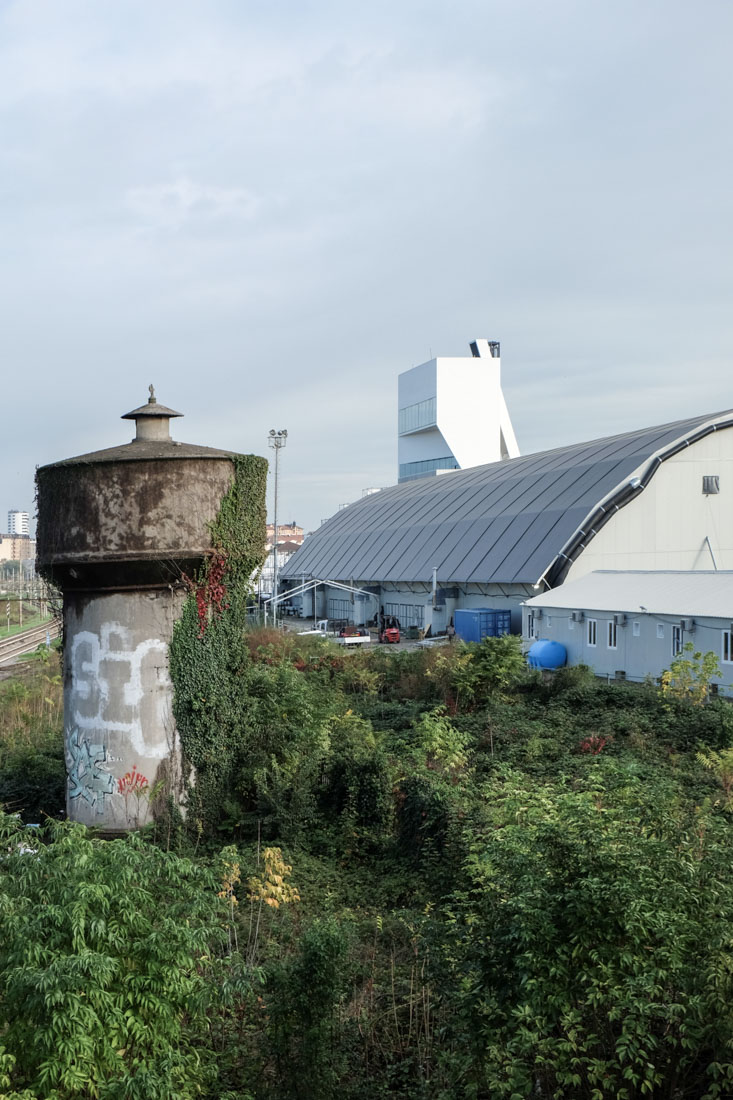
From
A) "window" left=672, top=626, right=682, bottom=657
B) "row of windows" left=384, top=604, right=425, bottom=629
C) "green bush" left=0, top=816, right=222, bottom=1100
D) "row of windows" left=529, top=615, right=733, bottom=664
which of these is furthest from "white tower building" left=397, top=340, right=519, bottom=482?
"green bush" left=0, top=816, right=222, bottom=1100

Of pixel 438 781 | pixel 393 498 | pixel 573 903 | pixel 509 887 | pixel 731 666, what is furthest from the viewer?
pixel 393 498

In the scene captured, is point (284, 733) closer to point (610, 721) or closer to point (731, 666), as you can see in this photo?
point (610, 721)

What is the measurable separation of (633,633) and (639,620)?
1.72 ft

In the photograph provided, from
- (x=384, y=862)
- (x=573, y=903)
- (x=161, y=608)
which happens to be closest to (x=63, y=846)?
(x=573, y=903)

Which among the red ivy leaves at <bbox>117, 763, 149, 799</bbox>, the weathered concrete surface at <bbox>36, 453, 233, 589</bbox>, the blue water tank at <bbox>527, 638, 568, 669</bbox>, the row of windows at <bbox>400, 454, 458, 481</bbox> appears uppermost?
the row of windows at <bbox>400, 454, 458, 481</bbox>

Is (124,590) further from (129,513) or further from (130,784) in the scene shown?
(130,784)

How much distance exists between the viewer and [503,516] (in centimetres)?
4897

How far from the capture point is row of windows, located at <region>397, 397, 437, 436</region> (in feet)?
283

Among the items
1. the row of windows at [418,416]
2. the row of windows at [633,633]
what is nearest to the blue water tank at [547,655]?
the row of windows at [633,633]

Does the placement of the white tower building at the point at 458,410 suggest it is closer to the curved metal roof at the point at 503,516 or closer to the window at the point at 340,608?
the curved metal roof at the point at 503,516

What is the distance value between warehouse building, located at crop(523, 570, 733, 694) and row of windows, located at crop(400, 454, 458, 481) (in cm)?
5014

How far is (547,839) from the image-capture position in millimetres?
7223

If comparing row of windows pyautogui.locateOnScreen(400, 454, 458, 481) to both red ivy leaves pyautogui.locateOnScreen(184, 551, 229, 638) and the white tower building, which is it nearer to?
the white tower building

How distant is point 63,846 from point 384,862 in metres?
6.49
